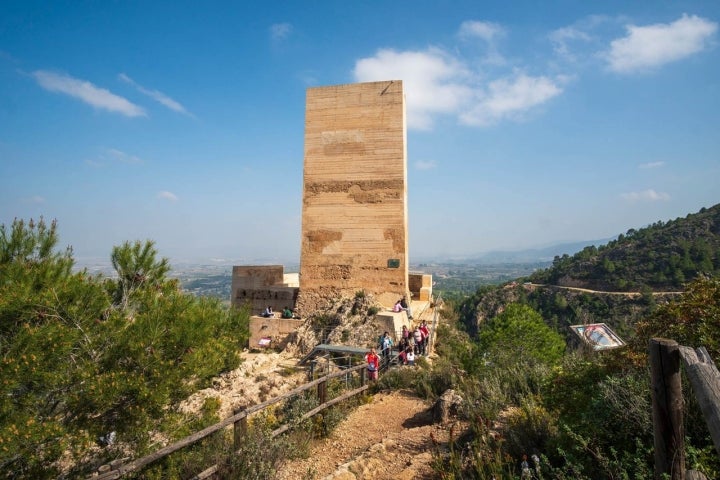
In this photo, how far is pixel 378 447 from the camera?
4.84 m

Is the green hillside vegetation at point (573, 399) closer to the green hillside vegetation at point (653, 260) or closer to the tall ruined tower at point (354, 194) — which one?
the tall ruined tower at point (354, 194)

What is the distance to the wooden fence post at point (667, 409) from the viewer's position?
2.39 m

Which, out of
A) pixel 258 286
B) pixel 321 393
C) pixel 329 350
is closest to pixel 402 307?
pixel 329 350

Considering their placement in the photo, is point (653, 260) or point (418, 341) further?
point (653, 260)

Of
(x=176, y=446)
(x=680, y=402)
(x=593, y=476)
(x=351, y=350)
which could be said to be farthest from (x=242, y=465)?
(x=351, y=350)

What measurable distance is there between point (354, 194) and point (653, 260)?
4336 cm

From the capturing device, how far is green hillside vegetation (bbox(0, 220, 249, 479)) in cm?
402

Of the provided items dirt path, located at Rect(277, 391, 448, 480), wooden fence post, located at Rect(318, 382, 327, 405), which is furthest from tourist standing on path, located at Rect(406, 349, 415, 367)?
wooden fence post, located at Rect(318, 382, 327, 405)

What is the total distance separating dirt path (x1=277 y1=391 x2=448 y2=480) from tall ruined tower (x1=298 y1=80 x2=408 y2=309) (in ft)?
20.5

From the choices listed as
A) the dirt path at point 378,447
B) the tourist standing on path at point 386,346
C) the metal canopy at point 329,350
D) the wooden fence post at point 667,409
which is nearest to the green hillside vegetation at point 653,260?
the tourist standing on path at point 386,346

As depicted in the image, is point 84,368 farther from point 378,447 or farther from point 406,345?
point 406,345

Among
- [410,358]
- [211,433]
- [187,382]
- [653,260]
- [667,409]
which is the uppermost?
[667,409]

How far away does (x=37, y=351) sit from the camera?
4.28m

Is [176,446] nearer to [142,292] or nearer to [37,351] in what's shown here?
[37,351]
